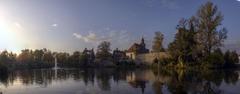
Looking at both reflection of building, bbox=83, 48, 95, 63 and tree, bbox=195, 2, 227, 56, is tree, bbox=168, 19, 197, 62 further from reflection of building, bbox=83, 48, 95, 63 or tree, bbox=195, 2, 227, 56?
reflection of building, bbox=83, 48, 95, 63

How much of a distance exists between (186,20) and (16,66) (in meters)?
56.5

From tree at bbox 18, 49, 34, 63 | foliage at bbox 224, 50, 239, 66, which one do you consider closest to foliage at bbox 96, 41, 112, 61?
tree at bbox 18, 49, 34, 63

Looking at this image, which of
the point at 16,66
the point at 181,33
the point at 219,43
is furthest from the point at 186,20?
the point at 16,66

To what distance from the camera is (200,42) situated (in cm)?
6178

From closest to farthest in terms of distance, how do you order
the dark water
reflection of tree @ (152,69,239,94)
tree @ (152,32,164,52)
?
reflection of tree @ (152,69,239,94) → the dark water → tree @ (152,32,164,52)

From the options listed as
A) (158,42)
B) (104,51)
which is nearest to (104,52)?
(104,51)

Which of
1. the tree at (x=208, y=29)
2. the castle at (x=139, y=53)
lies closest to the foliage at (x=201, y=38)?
the tree at (x=208, y=29)

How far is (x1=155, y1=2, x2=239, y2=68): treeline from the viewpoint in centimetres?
6084

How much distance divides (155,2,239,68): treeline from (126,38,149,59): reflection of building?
48519mm

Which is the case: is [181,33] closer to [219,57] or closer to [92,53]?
[219,57]

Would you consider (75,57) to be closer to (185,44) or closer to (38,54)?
(38,54)

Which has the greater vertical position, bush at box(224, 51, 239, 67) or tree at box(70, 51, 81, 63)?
tree at box(70, 51, 81, 63)

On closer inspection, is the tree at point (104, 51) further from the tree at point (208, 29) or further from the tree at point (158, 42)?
the tree at point (208, 29)

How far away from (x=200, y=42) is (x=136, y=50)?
5612 cm
